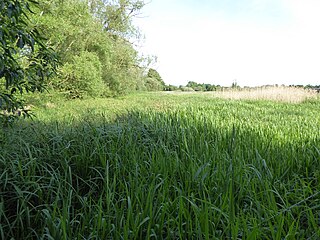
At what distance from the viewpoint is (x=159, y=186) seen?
2.00 meters

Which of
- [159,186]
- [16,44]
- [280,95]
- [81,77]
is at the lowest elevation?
[159,186]

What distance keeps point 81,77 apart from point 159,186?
39.6 feet

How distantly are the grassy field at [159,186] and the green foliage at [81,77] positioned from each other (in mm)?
9610

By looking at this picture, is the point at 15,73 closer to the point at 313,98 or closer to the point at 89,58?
the point at 89,58

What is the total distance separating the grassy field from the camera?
1387mm

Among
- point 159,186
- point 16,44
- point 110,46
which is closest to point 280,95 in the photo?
point 110,46

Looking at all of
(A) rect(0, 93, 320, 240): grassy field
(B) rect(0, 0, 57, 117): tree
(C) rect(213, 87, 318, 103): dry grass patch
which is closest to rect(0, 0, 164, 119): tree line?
(B) rect(0, 0, 57, 117): tree

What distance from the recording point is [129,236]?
1332mm

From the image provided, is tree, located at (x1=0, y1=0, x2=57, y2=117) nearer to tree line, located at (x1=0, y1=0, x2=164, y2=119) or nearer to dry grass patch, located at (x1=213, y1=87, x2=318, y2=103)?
tree line, located at (x1=0, y1=0, x2=164, y2=119)

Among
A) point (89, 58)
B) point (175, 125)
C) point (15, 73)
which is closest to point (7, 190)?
point (15, 73)

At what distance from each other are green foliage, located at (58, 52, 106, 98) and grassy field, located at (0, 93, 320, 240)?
9610 mm

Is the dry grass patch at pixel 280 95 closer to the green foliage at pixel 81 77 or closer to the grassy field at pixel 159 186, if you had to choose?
the green foliage at pixel 81 77

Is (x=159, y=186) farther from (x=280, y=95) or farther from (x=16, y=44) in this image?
(x=280, y=95)

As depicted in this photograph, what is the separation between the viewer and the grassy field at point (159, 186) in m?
1.39
